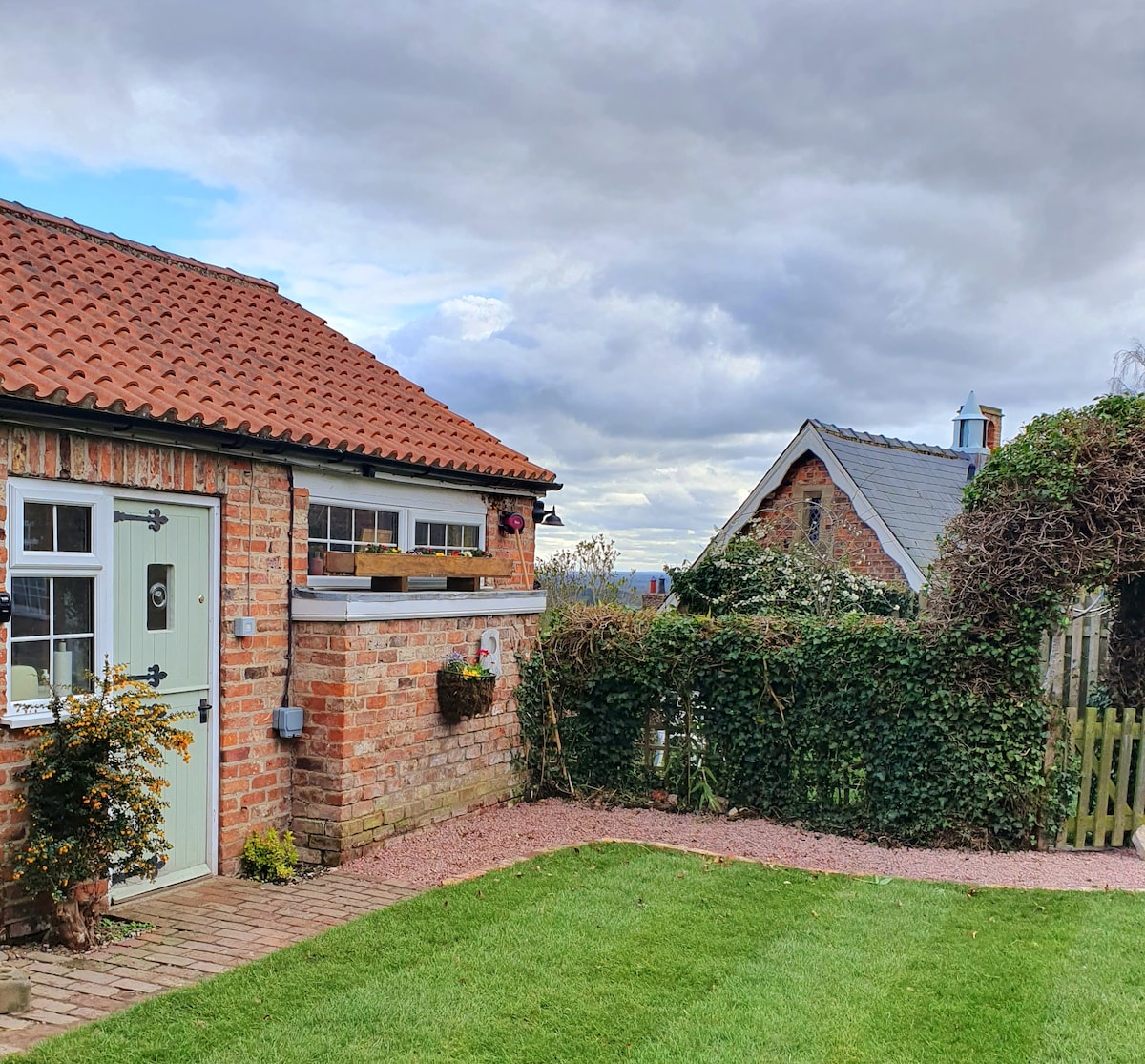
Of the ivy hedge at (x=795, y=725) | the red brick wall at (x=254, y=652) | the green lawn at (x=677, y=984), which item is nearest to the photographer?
the green lawn at (x=677, y=984)

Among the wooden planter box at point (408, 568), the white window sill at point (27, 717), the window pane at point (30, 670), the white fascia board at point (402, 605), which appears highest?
the wooden planter box at point (408, 568)

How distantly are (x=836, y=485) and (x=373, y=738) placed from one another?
40.9 feet

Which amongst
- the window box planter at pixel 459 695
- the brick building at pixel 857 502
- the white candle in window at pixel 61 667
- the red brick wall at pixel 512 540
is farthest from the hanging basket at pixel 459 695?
the brick building at pixel 857 502

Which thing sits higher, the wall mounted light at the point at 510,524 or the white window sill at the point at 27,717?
the wall mounted light at the point at 510,524

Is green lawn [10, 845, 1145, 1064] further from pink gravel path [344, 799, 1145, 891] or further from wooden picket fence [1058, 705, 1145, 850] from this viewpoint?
wooden picket fence [1058, 705, 1145, 850]

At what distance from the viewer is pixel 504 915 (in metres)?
6.36

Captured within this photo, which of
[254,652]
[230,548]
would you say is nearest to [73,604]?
[230,548]

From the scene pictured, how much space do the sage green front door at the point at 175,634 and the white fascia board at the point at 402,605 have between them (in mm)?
823

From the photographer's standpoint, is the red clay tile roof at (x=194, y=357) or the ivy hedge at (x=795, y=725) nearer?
the red clay tile roof at (x=194, y=357)

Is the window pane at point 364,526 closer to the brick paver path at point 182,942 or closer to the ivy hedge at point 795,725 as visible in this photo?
the ivy hedge at point 795,725

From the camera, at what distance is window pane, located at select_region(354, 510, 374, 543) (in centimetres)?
856

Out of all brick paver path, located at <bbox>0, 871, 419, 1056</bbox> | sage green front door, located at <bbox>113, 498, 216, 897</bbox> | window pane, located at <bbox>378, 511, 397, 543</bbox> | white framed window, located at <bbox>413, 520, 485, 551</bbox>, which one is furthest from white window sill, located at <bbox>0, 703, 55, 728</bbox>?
white framed window, located at <bbox>413, 520, 485, 551</bbox>

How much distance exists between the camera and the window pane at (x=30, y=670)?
565 centimetres

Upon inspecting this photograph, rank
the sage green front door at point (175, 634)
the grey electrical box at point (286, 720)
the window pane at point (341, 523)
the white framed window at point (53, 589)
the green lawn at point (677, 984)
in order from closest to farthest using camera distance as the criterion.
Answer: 1. the green lawn at point (677, 984)
2. the white framed window at point (53, 589)
3. the sage green front door at point (175, 634)
4. the grey electrical box at point (286, 720)
5. the window pane at point (341, 523)
